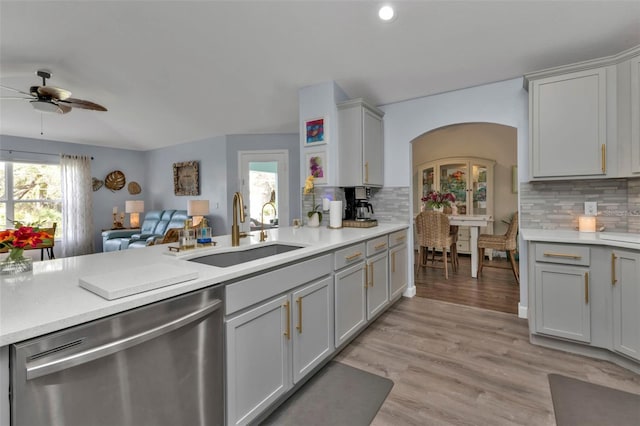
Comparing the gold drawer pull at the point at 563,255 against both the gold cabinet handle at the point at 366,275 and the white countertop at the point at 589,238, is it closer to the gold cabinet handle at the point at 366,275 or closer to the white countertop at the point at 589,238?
the white countertop at the point at 589,238

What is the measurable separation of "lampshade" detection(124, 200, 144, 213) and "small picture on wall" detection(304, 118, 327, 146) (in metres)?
5.06

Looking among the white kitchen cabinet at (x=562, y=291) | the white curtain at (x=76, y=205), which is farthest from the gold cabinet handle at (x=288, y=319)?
the white curtain at (x=76, y=205)

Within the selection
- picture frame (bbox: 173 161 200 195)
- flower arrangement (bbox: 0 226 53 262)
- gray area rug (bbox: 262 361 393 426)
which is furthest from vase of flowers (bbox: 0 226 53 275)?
picture frame (bbox: 173 161 200 195)

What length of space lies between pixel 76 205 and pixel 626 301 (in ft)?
27.1

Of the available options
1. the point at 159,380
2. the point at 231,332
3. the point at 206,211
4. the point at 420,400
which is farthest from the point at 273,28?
the point at 206,211

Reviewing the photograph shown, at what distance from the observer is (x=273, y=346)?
1568mm

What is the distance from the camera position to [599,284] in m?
2.18

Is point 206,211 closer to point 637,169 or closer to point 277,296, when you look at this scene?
point 277,296

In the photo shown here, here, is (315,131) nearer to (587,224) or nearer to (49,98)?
(587,224)

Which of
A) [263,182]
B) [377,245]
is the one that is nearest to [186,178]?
[263,182]

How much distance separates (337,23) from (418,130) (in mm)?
1578

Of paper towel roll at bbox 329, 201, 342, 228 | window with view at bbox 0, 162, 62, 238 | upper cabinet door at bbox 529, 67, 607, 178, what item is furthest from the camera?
window with view at bbox 0, 162, 62, 238

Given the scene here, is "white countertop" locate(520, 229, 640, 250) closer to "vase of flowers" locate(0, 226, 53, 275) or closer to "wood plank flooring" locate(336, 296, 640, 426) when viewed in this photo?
"wood plank flooring" locate(336, 296, 640, 426)

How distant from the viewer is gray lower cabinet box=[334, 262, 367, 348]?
2.15 metres
